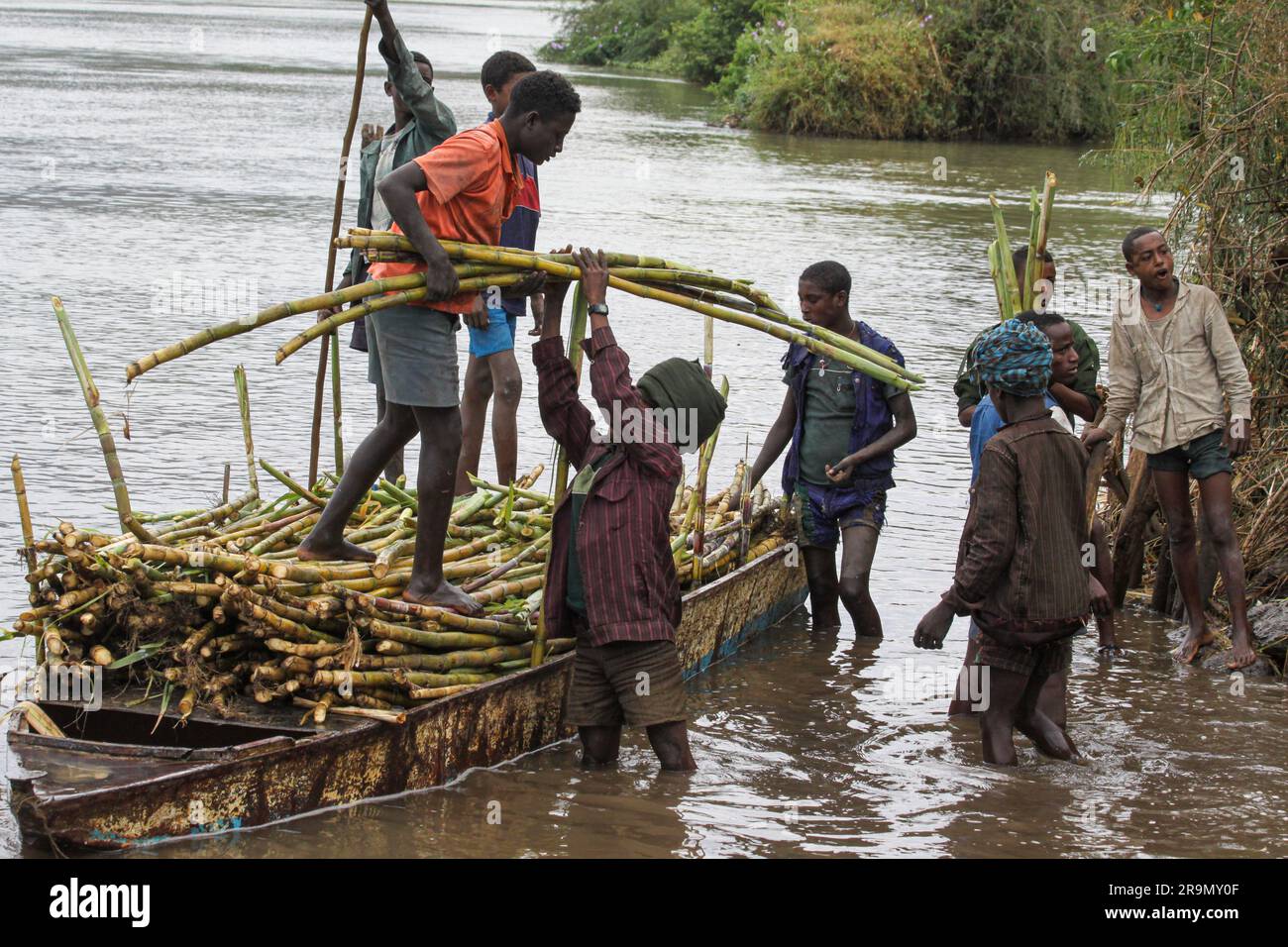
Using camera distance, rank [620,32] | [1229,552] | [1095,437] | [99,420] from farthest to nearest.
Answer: [620,32] < [1229,552] < [1095,437] < [99,420]

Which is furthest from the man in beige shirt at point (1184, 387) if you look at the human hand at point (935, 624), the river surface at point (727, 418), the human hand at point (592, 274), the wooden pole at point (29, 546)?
the wooden pole at point (29, 546)

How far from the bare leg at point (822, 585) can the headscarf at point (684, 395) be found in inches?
84.9

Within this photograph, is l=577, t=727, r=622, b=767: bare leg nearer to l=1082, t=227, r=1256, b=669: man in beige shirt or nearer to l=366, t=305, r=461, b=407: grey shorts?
l=366, t=305, r=461, b=407: grey shorts

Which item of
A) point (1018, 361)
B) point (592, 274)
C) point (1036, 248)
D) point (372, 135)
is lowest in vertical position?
point (1018, 361)

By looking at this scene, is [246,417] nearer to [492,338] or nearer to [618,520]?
[492,338]

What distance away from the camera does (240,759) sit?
14.2ft

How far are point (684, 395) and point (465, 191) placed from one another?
965mm

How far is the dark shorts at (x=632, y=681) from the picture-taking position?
4.91m

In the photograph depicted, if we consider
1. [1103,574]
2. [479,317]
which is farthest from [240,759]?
[1103,574]

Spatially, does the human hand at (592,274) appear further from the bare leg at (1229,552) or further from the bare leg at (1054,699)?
the bare leg at (1229,552)

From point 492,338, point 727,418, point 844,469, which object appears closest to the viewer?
point 844,469

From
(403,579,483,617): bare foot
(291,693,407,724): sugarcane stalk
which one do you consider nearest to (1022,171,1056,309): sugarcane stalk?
(403,579,483,617): bare foot

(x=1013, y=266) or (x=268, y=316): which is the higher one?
(x=1013, y=266)

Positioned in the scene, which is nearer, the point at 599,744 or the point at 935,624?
the point at 935,624
